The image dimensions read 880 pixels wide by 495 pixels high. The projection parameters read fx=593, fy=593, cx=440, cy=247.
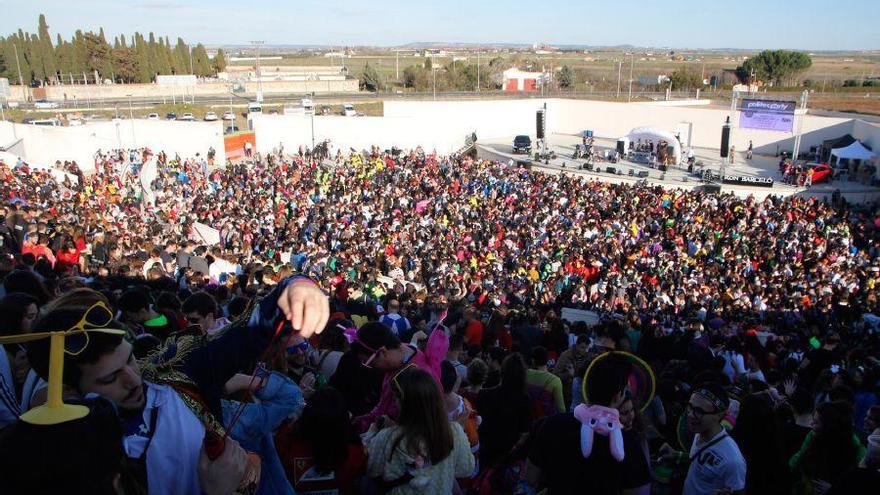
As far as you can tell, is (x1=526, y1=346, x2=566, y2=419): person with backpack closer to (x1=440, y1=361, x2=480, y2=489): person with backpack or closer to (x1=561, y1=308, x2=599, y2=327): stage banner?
(x1=440, y1=361, x2=480, y2=489): person with backpack

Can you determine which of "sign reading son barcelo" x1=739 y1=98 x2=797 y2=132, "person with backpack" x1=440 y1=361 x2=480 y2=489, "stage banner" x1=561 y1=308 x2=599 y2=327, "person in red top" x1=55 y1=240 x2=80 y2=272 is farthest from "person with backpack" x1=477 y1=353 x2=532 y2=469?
"sign reading son barcelo" x1=739 y1=98 x2=797 y2=132

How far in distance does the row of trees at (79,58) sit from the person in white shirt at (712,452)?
58.0m

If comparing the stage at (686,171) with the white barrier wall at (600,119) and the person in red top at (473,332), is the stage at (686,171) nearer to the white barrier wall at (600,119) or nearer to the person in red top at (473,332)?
the white barrier wall at (600,119)

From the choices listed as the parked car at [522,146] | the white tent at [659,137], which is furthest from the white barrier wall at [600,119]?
the white tent at [659,137]

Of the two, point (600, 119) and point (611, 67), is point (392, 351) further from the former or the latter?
point (611, 67)

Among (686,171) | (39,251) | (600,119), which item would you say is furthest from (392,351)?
(600,119)

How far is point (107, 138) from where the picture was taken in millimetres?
25719

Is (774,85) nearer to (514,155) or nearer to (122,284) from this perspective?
(514,155)

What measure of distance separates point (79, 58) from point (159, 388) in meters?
60.8

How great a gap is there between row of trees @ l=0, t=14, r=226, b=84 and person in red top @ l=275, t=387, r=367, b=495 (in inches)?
2263

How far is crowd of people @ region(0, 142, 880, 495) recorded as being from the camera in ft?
5.47

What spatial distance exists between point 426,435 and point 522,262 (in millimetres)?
11895

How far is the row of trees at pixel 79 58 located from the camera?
1982 inches

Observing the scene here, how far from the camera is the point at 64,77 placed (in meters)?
51.2
